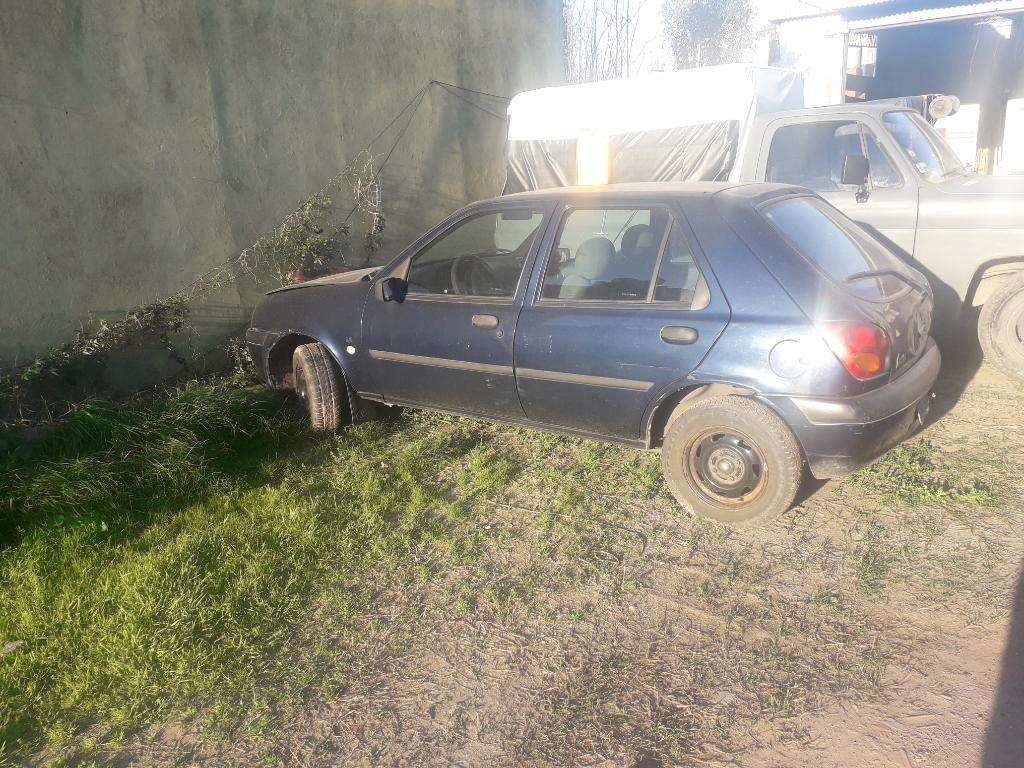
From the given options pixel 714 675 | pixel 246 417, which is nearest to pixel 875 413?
pixel 714 675

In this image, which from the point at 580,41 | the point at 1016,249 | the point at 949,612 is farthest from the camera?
the point at 580,41

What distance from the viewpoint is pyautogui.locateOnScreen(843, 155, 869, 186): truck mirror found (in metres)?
5.37

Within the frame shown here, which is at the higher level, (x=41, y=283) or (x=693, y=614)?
(x=41, y=283)

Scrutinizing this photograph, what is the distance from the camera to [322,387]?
195 inches

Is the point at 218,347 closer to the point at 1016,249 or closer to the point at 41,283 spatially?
the point at 41,283

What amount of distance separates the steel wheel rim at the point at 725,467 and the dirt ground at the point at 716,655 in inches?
6.9

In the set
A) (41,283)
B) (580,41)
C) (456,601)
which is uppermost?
(580,41)

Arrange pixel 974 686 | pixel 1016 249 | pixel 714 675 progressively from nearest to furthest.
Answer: pixel 974 686 → pixel 714 675 → pixel 1016 249

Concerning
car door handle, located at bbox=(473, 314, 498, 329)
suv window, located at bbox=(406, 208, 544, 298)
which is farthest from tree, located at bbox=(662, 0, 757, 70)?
car door handle, located at bbox=(473, 314, 498, 329)

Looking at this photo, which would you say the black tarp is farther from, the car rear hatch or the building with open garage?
the building with open garage

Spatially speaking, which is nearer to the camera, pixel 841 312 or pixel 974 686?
pixel 974 686

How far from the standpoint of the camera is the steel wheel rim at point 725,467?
3613 millimetres

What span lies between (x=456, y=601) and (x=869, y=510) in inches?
79.8

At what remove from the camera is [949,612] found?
2979mm
